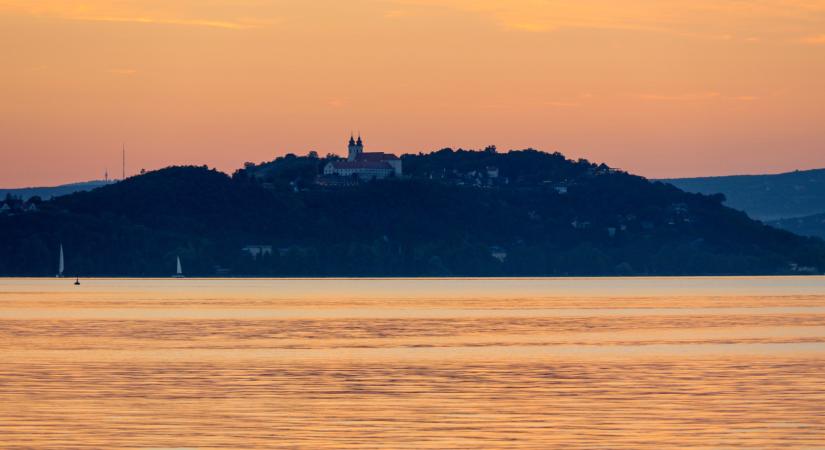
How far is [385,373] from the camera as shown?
181 ft

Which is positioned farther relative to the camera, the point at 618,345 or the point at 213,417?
the point at 618,345

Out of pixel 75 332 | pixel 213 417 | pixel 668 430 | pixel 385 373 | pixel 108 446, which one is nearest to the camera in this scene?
pixel 108 446

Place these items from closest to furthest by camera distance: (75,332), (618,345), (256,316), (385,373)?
1. (385,373)
2. (618,345)
3. (75,332)
4. (256,316)

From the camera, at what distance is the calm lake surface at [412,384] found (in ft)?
121

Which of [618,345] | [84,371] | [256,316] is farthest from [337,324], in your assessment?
[84,371]

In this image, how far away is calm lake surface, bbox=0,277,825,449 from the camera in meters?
37.0

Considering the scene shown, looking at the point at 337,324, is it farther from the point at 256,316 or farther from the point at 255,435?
the point at 255,435

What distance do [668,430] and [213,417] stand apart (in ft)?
39.5

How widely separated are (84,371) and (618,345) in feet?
92.1

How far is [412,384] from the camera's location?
5044 cm

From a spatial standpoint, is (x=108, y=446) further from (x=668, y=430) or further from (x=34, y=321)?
(x=34, y=321)

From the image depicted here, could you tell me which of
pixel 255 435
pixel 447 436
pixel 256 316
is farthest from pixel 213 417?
pixel 256 316

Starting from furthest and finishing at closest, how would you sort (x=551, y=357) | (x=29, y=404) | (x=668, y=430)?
(x=551, y=357)
(x=29, y=404)
(x=668, y=430)

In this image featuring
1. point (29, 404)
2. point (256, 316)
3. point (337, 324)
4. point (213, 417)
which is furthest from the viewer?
point (256, 316)
